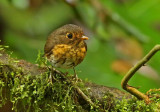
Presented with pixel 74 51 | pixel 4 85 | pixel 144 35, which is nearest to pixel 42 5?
pixel 144 35

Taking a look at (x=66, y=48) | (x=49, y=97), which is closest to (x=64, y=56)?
(x=66, y=48)

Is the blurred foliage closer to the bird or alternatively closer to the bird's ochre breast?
the bird

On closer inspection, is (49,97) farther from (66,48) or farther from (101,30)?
(101,30)

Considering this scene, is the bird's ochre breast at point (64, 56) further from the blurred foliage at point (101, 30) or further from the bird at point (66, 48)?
the blurred foliage at point (101, 30)

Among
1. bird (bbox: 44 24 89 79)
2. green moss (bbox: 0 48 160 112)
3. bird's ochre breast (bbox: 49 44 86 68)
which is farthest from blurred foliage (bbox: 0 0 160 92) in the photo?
green moss (bbox: 0 48 160 112)

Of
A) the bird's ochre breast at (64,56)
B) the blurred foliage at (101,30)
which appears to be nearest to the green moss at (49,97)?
the bird's ochre breast at (64,56)

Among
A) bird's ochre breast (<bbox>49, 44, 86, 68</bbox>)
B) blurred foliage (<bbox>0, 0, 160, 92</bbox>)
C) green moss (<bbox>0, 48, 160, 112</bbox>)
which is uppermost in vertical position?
blurred foliage (<bbox>0, 0, 160, 92</bbox>)

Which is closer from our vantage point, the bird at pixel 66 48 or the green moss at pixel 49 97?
the green moss at pixel 49 97

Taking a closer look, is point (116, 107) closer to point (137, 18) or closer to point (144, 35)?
point (144, 35)
